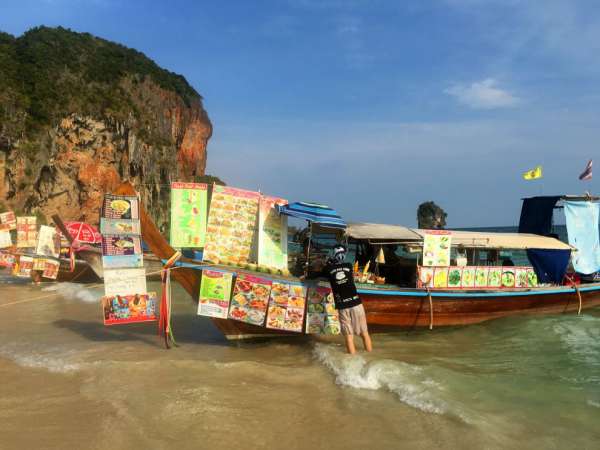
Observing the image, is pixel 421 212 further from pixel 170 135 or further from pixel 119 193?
pixel 119 193

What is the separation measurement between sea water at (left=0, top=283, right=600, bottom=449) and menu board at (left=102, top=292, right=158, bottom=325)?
2.09 feet

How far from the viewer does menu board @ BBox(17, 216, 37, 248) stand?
1606cm

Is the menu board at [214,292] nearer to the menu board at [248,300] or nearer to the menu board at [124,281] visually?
the menu board at [248,300]

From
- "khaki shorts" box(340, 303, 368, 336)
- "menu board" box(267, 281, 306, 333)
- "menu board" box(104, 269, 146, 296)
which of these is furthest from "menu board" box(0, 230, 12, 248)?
"khaki shorts" box(340, 303, 368, 336)

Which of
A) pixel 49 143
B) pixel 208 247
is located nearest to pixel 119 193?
pixel 208 247

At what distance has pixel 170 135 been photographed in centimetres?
5028

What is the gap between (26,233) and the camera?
16.1m

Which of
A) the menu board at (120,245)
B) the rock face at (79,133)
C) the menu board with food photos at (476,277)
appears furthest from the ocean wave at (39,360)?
the rock face at (79,133)

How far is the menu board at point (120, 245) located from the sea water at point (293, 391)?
1662 mm

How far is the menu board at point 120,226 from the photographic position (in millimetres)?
6855

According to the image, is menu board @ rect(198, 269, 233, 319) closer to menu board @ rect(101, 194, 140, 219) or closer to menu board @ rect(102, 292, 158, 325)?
menu board @ rect(102, 292, 158, 325)

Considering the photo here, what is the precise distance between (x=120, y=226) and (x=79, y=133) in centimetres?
3483

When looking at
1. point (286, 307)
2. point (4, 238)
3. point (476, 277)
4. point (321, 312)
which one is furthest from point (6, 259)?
point (476, 277)

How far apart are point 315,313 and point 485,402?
2957 mm
